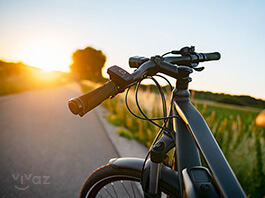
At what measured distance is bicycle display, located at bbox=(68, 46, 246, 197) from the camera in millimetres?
823

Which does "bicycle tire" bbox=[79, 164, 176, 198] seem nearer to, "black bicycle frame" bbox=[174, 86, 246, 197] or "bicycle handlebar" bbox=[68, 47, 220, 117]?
"black bicycle frame" bbox=[174, 86, 246, 197]

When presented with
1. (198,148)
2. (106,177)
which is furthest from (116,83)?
(106,177)

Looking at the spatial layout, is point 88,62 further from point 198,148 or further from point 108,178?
point 198,148

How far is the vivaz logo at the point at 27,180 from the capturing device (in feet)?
9.38

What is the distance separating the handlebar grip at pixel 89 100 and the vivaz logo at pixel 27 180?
286cm

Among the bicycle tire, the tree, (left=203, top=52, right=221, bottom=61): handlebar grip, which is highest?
the tree

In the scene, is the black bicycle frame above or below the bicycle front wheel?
above

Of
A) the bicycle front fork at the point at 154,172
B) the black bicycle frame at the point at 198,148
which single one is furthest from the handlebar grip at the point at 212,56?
the bicycle front fork at the point at 154,172

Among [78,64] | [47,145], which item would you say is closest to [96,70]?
[78,64]

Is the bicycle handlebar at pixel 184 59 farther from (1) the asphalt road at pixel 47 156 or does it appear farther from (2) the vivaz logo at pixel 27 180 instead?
(2) the vivaz logo at pixel 27 180

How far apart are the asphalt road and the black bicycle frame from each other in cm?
235

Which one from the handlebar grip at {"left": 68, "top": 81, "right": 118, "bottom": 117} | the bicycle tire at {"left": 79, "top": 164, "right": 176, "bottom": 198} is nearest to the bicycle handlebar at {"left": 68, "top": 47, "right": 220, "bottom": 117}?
the handlebar grip at {"left": 68, "top": 81, "right": 118, "bottom": 117}

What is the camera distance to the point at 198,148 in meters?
0.94

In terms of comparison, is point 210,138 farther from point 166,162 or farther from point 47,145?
point 47,145
